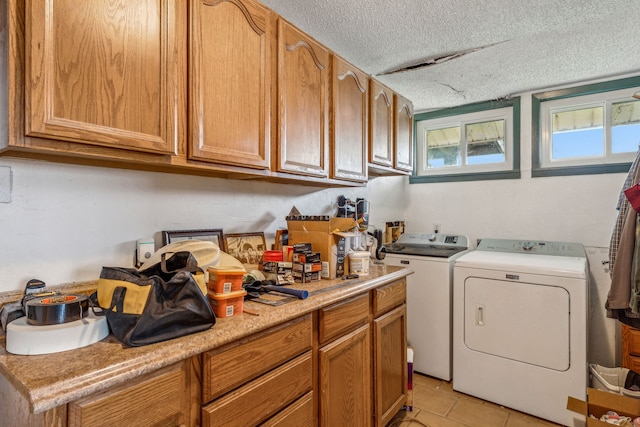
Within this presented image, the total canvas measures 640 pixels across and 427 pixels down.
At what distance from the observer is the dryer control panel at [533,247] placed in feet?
8.13

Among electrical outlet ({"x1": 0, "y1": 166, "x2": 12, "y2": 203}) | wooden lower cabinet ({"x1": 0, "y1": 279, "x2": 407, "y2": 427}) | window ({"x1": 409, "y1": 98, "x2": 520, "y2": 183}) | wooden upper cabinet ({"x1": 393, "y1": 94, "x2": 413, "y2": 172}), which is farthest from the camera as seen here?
window ({"x1": 409, "y1": 98, "x2": 520, "y2": 183})

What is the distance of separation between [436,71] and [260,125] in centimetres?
164

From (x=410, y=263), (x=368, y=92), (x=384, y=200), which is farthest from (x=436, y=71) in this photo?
(x=410, y=263)

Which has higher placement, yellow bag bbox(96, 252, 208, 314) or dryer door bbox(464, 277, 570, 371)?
yellow bag bbox(96, 252, 208, 314)

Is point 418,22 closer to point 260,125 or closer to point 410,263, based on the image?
point 260,125

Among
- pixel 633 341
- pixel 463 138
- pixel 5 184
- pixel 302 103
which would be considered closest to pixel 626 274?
pixel 633 341

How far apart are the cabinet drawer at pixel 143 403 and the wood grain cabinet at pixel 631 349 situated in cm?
260

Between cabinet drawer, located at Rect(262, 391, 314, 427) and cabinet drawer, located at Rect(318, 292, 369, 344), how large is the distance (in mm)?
226

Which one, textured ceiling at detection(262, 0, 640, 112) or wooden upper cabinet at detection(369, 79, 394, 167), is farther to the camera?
wooden upper cabinet at detection(369, 79, 394, 167)

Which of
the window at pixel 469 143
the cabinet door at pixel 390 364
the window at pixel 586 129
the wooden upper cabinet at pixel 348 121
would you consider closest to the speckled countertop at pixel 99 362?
the cabinet door at pixel 390 364

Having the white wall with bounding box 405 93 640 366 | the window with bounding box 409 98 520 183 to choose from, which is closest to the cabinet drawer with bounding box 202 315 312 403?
the white wall with bounding box 405 93 640 366

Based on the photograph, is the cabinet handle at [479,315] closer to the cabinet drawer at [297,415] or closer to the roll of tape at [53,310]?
the cabinet drawer at [297,415]

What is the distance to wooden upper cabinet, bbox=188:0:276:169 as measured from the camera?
121cm

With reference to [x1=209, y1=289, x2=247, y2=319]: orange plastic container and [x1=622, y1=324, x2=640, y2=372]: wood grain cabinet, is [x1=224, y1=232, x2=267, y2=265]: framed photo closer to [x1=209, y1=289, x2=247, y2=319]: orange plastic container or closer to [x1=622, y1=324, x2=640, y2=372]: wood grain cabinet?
[x1=209, y1=289, x2=247, y2=319]: orange plastic container
